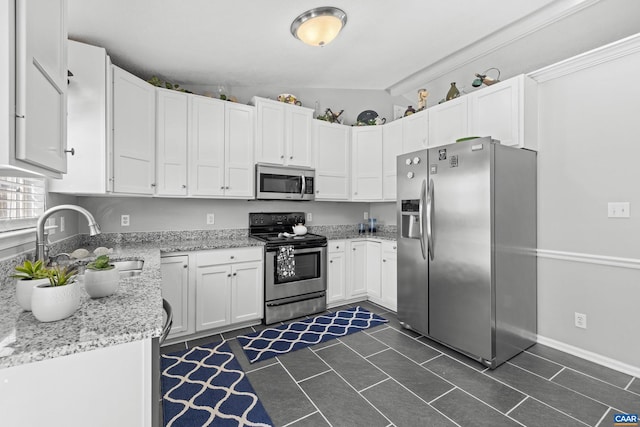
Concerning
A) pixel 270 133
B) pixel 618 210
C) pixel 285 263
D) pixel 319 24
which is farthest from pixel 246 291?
pixel 618 210

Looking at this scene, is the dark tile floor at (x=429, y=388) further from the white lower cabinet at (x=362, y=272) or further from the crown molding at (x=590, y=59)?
the crown molding at (x=590, y=59)

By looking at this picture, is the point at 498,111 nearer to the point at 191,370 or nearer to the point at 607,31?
the point at 607,31

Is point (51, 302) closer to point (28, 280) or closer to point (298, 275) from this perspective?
point (28, 280)

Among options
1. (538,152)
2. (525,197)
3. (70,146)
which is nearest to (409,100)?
(538,152)

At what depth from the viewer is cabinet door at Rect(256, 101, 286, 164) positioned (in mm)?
3359

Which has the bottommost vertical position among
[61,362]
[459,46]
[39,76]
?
[61,362]

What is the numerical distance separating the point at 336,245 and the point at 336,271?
32cm

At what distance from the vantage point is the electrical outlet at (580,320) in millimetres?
2459

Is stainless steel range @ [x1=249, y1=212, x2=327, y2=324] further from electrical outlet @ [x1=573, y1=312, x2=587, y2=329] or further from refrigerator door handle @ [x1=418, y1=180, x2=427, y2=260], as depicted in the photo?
electrical outlet @ [x1=573, y1=312, x2=587, y2=329]

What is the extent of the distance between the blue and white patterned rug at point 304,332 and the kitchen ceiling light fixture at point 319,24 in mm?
2623

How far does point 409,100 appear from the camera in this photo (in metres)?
4.26

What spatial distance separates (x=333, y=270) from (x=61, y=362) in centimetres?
298

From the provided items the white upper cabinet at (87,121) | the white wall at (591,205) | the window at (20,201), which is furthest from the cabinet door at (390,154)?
the window at (20,201)

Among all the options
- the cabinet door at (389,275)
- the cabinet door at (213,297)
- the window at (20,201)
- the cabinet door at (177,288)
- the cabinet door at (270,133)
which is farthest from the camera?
the cabinet door at (389,275)
